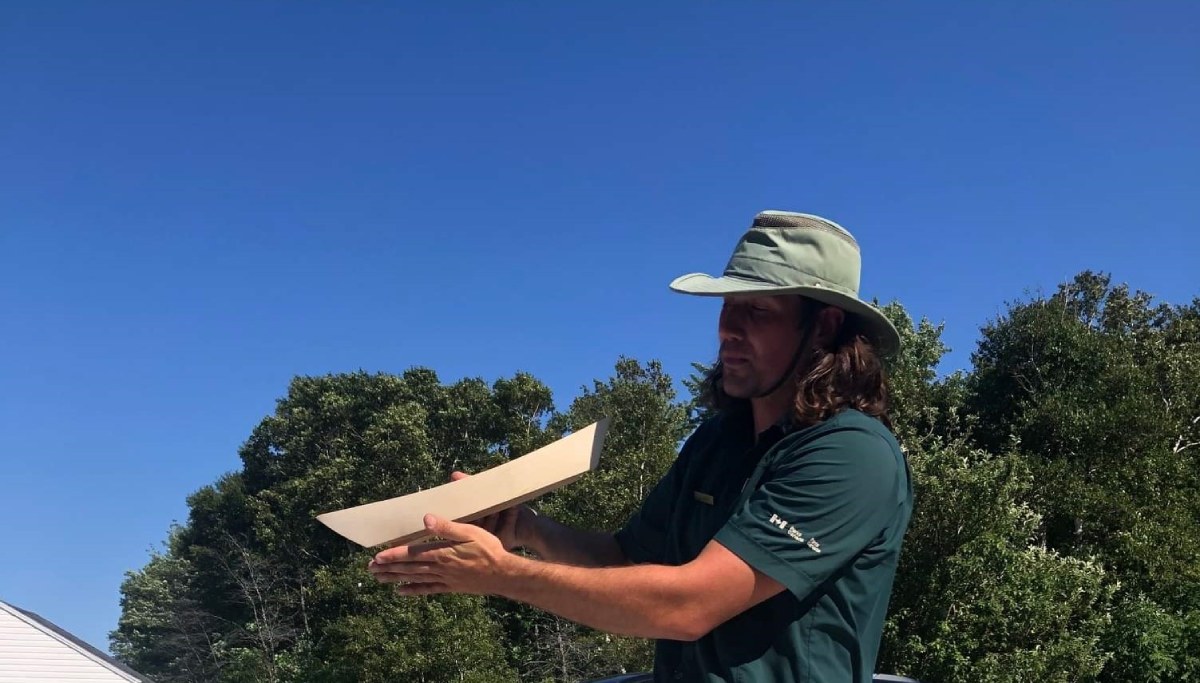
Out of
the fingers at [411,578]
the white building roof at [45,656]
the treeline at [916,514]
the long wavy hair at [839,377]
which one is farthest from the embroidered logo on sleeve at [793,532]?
the white building roof at [45,656]

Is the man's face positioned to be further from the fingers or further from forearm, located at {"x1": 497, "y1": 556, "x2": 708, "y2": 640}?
the fingers

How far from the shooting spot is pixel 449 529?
1.58m

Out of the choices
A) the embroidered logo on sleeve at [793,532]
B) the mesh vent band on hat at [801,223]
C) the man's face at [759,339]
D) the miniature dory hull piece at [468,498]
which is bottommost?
the embroidered logo on sleeve at [793,532]

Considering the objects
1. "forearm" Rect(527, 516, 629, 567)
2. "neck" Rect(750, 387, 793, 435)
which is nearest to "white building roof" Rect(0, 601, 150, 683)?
"forearm" Rect(527, 516, 629, 567)

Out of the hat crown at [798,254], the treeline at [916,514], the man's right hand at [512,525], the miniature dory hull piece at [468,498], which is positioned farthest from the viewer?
the treeline at [916,514]

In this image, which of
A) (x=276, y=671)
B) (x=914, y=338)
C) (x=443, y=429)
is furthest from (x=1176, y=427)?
(x=276, y=671)

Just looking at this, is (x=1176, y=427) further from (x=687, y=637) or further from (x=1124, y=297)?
(x=687, y=637)

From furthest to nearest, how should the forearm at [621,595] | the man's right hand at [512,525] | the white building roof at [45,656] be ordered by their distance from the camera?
the white building roof at [45,656] < the man's right hand at [512,525] < the forearm at [621,595]

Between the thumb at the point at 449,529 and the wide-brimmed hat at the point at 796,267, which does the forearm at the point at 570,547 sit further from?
the wide-brimmed hat at the point at 796,267

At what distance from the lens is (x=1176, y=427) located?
24.1 m

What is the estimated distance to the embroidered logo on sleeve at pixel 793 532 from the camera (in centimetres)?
151

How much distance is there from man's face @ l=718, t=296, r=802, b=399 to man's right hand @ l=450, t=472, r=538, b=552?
0.60 metres

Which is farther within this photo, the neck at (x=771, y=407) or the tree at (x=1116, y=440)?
the tree at (x=1116, y=440)

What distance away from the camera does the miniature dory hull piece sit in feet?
5.36
